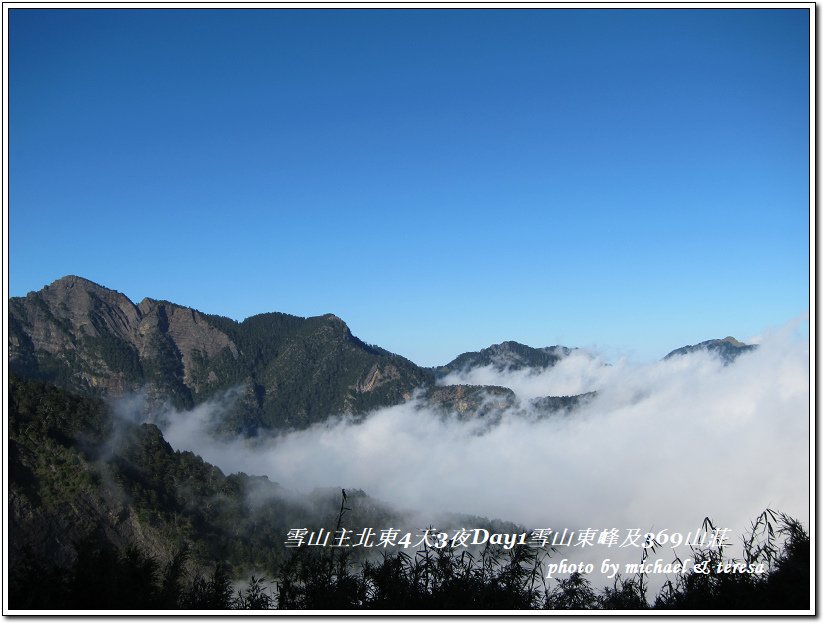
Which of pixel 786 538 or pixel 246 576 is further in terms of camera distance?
pixel 246 576

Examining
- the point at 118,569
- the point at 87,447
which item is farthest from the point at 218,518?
the point at 118,569

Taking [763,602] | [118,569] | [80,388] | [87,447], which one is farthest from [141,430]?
[80,388]

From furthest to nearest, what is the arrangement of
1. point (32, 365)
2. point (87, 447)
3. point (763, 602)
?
point (32, 365), point (87, 447), point (763, 602)

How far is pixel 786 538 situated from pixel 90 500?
65545mm

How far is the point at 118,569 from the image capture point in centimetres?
1809

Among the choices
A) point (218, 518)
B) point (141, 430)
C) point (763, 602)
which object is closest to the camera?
point (763, 602)

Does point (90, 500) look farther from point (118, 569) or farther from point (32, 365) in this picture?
point (32, 365)

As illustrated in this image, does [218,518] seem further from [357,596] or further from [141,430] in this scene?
[357,596]

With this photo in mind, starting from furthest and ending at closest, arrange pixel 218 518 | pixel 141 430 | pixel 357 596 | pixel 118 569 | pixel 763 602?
pixel 141 430 < pixel 218 518 < pixel 118 569 < pixel 357 596 < pixel 763 602
